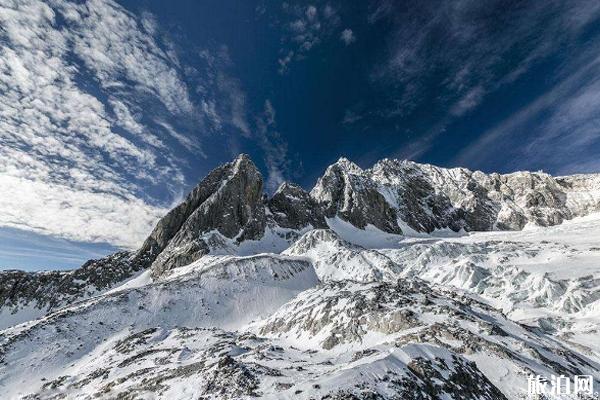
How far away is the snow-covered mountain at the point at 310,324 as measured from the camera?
25.3 m

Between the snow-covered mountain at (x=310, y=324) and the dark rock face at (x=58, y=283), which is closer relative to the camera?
the snow-covered mountain at (x=310, y=324)

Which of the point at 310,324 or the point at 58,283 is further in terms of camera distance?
the point at 58,283

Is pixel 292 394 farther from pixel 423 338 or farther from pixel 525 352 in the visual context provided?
pixel 525 352

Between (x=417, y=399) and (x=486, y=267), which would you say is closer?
(x=417, y=399)

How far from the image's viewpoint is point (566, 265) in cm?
10850

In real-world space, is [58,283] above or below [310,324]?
above

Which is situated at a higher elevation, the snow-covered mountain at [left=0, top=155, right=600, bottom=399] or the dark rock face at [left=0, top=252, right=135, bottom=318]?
the dark rock face at [left=0, top=252, right=135, bottom=318]

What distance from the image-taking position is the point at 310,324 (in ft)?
206

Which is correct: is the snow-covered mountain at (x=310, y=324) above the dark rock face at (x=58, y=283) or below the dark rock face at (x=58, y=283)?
below

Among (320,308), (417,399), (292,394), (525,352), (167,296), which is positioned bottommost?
(525,352)

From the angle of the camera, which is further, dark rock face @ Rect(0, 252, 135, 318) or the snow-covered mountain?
dark rock face @ Rect(0, 252, 135, 318)

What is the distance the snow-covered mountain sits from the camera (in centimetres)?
2528

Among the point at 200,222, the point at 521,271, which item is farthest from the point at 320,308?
the point at 200,222

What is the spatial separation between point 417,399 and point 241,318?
81362 millimetres
